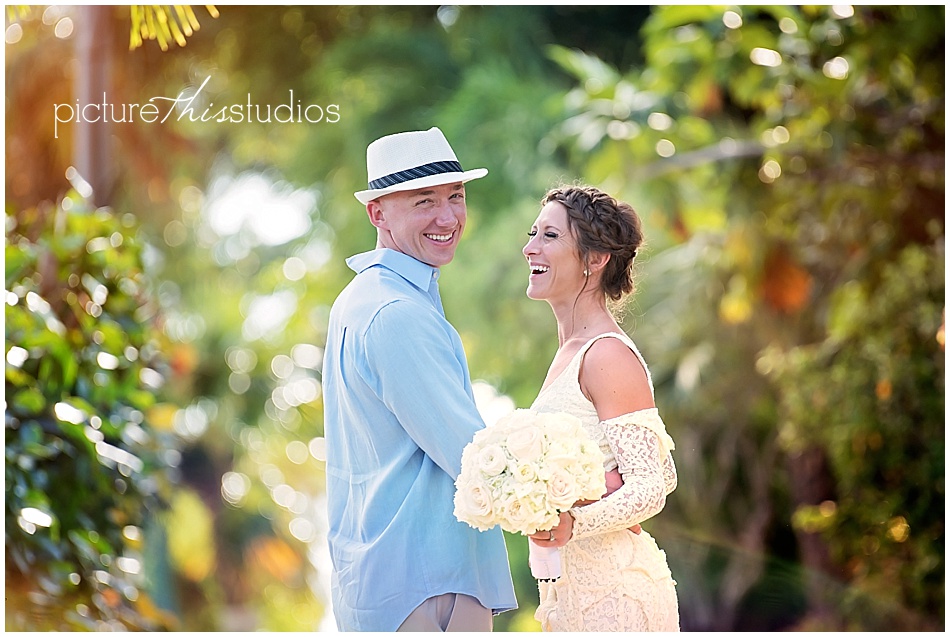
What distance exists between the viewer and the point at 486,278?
33.6 feet

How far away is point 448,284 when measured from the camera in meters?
10.8

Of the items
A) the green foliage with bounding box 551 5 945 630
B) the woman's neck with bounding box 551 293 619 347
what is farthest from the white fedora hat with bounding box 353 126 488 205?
the green foliage with bounding box 551 5 945 630

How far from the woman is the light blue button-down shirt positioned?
0.71ft

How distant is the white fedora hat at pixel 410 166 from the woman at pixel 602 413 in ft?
0.98

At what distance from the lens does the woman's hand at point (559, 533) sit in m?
2.81

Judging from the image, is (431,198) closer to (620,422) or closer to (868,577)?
(620,422)

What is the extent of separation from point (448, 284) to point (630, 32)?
10.1 feet

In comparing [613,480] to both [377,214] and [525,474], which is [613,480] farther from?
[377,214]

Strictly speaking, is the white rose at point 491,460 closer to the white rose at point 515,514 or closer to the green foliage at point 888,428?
the white rose at point 515,514

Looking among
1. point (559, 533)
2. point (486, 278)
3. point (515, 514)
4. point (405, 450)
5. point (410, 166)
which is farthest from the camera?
point (486, 278)

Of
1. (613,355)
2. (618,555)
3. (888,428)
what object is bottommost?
(888,428)

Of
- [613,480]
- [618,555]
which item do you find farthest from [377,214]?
[618,555]

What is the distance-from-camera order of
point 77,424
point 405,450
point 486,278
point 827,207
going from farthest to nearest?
point 486,278, point 827,207, point 77,424, point 405,450

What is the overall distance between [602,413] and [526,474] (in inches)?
15.4
